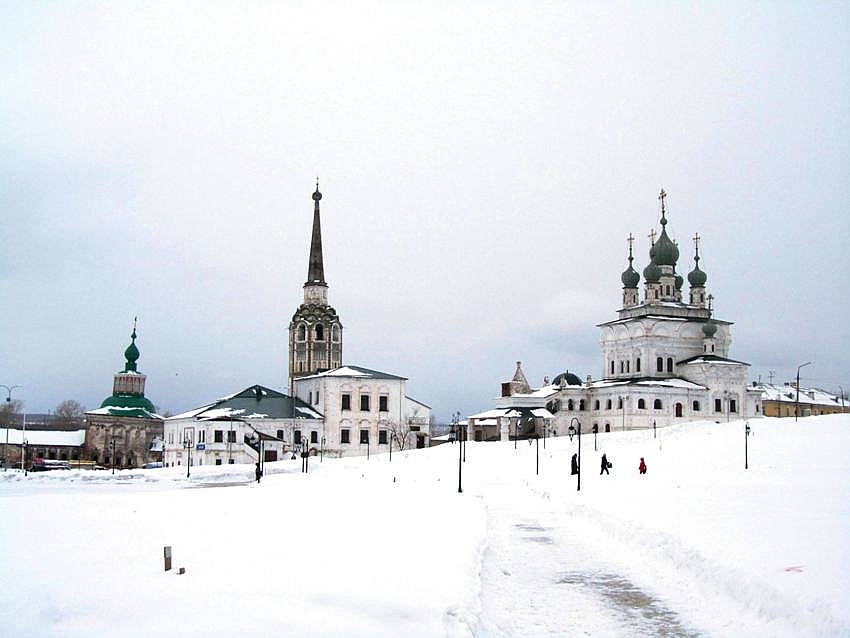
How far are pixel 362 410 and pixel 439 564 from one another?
6743 centimetres

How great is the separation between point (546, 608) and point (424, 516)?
1158 centimetres

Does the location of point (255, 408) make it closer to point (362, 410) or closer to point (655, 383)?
point (362, 410)

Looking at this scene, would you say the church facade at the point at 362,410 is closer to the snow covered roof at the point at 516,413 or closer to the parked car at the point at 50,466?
the snow covered roof at the point at 516,413

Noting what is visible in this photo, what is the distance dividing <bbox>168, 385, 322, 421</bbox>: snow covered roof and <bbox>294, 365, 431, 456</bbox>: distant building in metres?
1.67

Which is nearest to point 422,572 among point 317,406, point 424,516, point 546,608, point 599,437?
point 546,608

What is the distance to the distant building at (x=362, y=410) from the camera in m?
82.3

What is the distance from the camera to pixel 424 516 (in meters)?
25.6

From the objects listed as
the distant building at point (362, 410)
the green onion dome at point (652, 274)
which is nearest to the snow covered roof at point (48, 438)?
the distant building at point (362, 410)

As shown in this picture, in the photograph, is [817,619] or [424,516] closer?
[817,619]

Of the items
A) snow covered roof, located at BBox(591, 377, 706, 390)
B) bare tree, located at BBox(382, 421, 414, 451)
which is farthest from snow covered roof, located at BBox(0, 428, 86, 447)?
snow covered roof, located at BBox(591, 377, 706, 390)

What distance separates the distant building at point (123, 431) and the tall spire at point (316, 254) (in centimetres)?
2608

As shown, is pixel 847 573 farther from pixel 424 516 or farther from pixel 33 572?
pixel 424 516

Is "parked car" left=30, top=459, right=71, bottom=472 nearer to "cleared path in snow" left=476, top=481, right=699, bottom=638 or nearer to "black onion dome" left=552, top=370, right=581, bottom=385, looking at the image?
"black onion dome" left=552, top=370, right=581, bottom=385

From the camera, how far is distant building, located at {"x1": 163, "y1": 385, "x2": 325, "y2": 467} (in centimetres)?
7575
